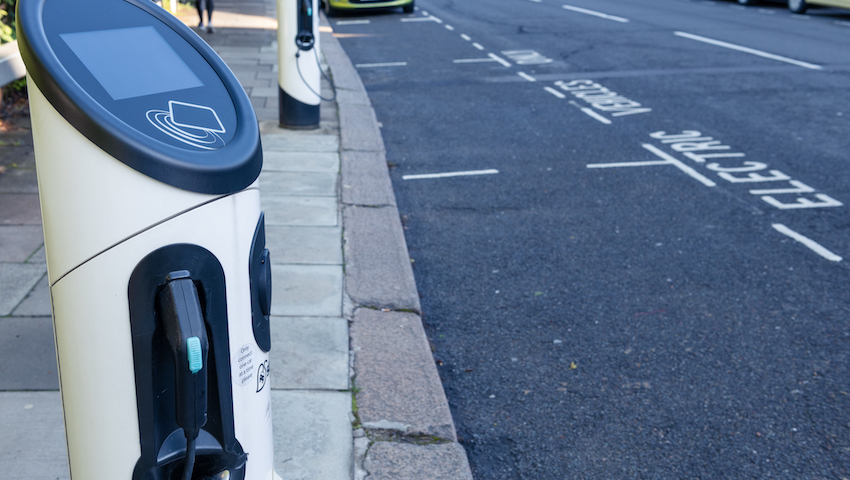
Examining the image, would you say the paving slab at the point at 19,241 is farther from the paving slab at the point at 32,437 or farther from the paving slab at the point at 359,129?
the paving slab at the point at 359,129

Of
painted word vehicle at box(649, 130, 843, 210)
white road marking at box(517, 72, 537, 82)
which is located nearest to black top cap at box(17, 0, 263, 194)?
painted word vehicle at box(649, 130, 843, 210)

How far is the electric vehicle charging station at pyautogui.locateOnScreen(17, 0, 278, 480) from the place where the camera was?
1383 mm

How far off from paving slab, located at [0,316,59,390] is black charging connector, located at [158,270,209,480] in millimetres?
1814

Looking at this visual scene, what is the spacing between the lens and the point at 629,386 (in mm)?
3400

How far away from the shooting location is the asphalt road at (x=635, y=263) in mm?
3090

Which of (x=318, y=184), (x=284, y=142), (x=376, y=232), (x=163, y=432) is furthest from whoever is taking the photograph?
(x=284, y=142)

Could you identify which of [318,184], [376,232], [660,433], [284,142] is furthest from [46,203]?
[284,142]

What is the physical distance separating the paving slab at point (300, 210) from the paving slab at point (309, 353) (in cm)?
143

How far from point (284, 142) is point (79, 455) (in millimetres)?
5631

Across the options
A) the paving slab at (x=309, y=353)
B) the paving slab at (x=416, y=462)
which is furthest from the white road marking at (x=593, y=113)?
the paving slab at (x=416, y=462)

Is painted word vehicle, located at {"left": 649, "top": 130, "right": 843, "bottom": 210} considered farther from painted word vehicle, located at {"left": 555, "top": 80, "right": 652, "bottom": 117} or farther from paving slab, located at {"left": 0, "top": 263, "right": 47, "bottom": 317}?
paving slab, located at {"left": 0, "top": 263, "right": 47, "bottom": 317}

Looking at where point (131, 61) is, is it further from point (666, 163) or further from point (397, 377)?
point (666, 163)

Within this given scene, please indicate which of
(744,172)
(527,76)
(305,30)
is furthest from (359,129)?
(527,76)

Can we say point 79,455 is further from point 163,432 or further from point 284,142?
point 284,142
